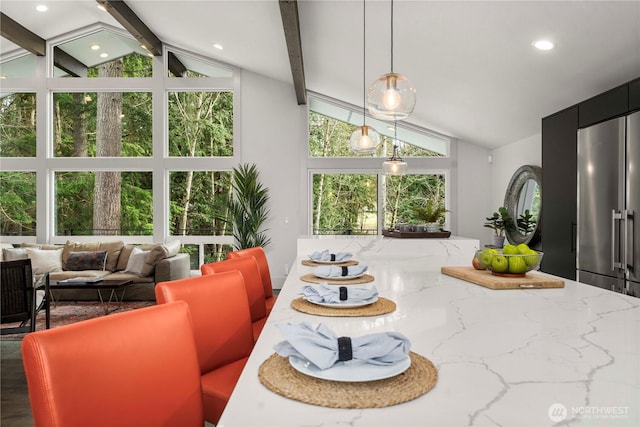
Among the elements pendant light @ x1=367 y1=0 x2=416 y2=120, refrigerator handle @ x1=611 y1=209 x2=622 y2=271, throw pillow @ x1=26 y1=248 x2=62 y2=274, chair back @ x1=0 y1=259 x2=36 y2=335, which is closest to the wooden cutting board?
pendant light @ x1=367 y1=0 x2=416 y2=120

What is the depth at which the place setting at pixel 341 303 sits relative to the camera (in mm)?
1312

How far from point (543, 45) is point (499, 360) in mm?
3222

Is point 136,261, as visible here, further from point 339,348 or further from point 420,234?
point 339,348

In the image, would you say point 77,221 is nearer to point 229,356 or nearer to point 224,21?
point 224,21

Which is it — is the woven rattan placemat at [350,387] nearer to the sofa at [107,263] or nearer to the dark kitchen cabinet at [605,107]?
the dark kitchen cabinet at [605,107]

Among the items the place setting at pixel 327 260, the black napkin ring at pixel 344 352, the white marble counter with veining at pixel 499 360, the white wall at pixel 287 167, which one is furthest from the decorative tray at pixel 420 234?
the white wall at pixel 287 167

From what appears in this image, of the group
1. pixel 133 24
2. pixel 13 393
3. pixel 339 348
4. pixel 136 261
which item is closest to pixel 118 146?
pixel 133 24

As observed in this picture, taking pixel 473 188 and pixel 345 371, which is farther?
pixel 473 188

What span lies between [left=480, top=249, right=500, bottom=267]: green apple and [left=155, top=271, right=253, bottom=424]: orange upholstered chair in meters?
0.97

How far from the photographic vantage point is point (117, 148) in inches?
287

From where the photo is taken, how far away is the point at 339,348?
823 millimetres

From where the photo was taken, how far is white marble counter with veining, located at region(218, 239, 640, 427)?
67cm

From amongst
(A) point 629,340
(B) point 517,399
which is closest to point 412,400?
(B) point 517,399

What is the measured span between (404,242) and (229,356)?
6.16 feet
